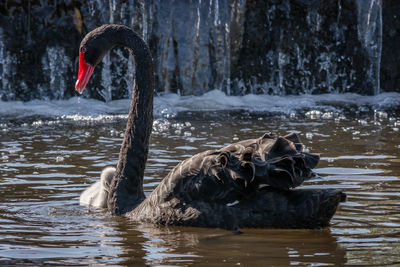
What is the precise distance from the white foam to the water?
0.03m

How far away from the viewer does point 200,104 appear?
43.5ft

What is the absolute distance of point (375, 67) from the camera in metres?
14.7

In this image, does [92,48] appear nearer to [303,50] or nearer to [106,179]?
[106,179]

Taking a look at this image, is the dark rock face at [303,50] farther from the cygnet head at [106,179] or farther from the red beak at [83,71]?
the red beak at [83,71]

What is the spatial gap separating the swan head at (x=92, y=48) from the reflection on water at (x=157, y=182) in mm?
1050

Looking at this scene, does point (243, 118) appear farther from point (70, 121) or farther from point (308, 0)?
point (308, 0)

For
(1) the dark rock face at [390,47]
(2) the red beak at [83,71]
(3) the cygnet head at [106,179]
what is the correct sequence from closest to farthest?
(2) the red beak at [83,71] < (3) the cygnet head at [106,179] < (1) the dark rock face at [390,47]

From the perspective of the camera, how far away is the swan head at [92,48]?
19.6 ft

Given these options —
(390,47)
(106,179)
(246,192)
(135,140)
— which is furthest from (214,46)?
(246,192)

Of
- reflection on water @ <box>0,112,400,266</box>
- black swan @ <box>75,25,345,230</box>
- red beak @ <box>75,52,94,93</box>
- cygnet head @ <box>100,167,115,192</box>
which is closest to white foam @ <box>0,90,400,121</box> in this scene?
reflection on water @ <box>0,112,400,266</box>

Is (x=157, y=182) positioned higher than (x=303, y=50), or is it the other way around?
(x=303, y=50)

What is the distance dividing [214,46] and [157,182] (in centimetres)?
782

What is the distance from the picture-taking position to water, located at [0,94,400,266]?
4.55 meters

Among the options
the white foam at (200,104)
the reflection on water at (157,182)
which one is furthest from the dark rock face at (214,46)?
the reflection on water at (157,182)
